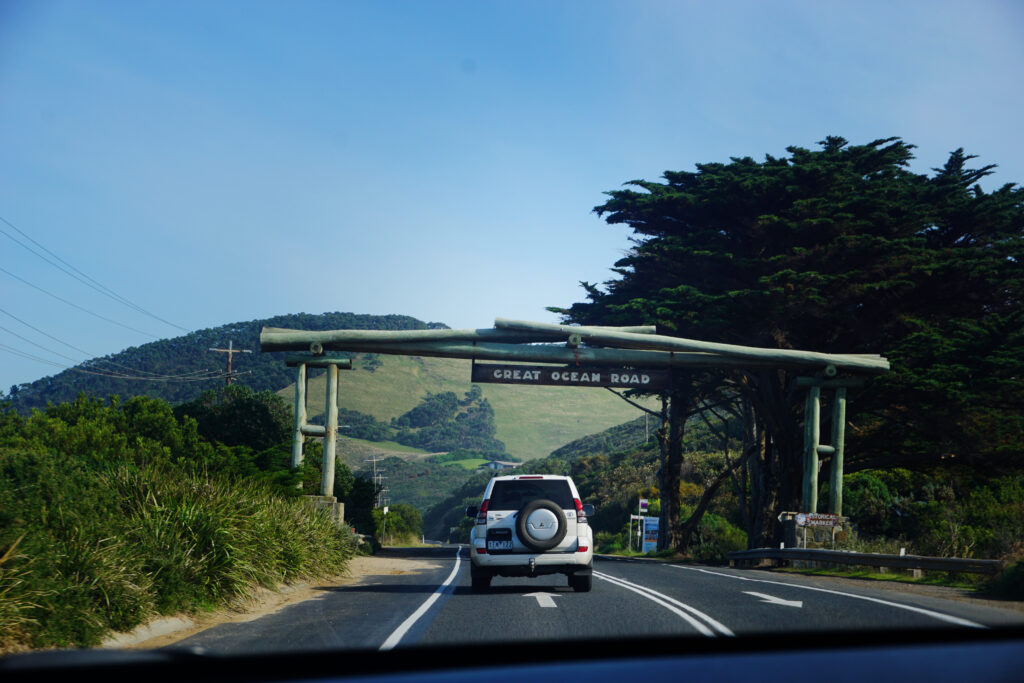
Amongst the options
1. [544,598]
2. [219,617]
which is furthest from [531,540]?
[219,617]

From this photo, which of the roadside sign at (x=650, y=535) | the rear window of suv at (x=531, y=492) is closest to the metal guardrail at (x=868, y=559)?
the rear window of suv at (x=531, y=492)

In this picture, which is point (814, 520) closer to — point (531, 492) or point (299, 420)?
point (531, 492)

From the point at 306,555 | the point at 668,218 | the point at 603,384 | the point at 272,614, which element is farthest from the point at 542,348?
the point at 272,614

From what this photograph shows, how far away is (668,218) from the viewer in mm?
33938

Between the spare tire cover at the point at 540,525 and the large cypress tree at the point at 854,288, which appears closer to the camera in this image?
the spare tire cover at the point at 540,525

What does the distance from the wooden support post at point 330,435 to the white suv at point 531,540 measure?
11.7 meters

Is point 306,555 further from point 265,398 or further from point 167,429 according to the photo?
point 265,398

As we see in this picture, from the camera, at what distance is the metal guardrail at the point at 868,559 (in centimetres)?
1767

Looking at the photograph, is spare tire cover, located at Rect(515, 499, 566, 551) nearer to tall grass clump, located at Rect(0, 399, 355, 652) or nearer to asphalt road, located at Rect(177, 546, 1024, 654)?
asphalt road, located at Rect(177, 546, 1024, 654)

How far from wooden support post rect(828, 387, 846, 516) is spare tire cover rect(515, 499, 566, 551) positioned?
606 inches

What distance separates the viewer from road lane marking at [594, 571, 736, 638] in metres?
9.94

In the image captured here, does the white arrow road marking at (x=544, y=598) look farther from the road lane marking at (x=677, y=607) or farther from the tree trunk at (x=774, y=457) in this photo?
the tree trunk at (x=774, y=457)

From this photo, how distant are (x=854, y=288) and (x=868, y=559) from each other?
33.6 ft

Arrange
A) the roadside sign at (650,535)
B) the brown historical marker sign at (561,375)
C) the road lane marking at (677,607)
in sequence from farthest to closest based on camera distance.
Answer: the roadside sign at (650,535) → the brown historical marker sign at (561,375) → the road lane marking at (677,607)
